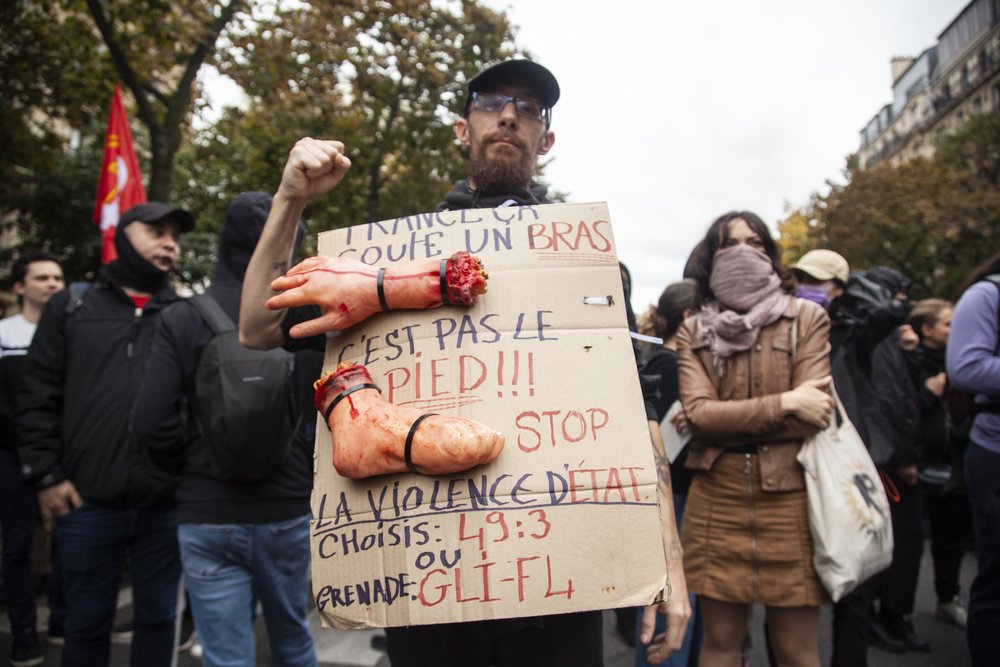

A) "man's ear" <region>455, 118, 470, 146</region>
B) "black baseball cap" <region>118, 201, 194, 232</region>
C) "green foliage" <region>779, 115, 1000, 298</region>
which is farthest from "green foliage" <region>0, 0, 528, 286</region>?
"green foliage" <region>779, 115, 1000, 298</region>

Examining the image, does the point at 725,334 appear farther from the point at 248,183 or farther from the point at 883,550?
the point at 248,183

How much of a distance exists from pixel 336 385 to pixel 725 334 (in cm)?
167

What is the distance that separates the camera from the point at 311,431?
10.7ft

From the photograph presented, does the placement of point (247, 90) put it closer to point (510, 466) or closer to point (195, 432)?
point (195, 432)

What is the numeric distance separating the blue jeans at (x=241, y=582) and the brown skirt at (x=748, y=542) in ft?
4.73

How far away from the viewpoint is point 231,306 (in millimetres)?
2506

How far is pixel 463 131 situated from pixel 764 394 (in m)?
1.41

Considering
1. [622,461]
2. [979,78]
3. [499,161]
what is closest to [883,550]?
[622,461]

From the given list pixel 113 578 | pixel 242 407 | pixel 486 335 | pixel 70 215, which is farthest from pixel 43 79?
pixel 486 335

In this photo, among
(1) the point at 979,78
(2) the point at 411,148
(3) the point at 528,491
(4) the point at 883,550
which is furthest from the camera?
(1) the point at 979,78

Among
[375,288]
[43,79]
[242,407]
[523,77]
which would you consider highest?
[43,79]

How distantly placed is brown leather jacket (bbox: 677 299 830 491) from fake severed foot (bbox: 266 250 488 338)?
144cm

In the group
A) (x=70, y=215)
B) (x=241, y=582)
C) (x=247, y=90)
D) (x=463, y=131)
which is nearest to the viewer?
(x=463, y=131)

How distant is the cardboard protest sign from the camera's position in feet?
3.98
